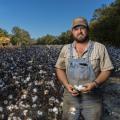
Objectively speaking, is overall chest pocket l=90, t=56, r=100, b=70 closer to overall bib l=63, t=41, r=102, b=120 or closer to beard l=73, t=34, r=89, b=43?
overall bib l=63, t=41, r=102, b=120

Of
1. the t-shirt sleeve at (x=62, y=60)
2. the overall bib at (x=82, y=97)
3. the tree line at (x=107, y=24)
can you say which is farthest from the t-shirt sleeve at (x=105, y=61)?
the tree line at (x=107, y=24)

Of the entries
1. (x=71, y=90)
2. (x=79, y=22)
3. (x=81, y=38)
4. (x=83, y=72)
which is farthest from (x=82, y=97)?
(x=79, y=22)

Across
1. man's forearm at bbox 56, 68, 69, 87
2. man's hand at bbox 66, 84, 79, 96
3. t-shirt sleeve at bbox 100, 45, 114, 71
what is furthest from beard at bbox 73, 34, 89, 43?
man's hand at bbox 66, 84, 79, 96

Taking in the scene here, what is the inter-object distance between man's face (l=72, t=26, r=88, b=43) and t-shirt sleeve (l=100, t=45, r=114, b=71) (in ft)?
0.83

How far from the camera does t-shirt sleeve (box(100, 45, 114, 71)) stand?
556cm

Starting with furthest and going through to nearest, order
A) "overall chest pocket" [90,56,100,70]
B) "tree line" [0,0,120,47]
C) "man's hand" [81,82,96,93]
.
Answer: "tree line" [0,0,120,47] → "overall chest pocket" [90,56,100,70] → "man's hand" [81,82,96,93]

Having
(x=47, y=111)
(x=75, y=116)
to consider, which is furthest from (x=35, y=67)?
(x=75, y=116)

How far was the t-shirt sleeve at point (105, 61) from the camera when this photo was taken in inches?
219

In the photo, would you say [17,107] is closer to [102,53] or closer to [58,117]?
[58,117]

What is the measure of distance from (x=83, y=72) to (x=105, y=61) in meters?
0.29

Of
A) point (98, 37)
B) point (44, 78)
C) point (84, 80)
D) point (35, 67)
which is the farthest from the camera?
point (98, 37)

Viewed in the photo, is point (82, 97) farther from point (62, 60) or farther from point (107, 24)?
point (107, 24)

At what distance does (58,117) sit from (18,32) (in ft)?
626

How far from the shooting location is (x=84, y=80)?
5543 millimetres
